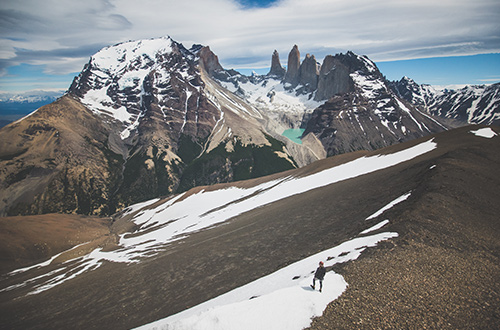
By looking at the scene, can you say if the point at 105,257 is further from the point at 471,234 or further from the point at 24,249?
the point at 471,234

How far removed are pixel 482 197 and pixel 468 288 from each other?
1869 cm

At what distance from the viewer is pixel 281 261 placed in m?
29.2

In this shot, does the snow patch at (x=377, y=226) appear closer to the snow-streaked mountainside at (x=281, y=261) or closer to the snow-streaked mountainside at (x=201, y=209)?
the snow-streaked mountainside at (x=281, y=261)

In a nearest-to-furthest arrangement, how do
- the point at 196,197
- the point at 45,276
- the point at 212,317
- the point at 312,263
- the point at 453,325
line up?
the point at 453,325 → the point at 212,317 → the point at 312,263 → the point at 45,276 → the point at 196,197

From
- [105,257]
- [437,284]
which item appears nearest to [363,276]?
[437,284]

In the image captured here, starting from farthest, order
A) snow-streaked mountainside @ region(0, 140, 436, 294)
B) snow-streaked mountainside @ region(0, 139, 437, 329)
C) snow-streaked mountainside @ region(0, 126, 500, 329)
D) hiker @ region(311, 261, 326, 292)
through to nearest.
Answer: snow-streaked mountainside @ region(0, 140, 436, 294) < snow-streaked mountainside @ region(0, 126, 500, 329) < hiker @ region(311, 261, 326, 292) < snow-streaked mountainside @ region(0, 139, 437, 329)

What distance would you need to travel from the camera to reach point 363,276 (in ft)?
57.8

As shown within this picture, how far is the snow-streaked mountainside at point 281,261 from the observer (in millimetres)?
16844

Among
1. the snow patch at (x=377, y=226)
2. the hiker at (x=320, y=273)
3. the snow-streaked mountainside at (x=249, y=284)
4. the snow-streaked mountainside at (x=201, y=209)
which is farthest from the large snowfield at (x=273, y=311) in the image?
the snow-streaked mountainside at (x=201, y=209)

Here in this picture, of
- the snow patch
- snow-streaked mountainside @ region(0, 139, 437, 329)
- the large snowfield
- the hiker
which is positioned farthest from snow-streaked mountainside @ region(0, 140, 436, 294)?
the hiker

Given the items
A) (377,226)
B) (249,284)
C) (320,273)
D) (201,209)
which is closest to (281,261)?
(249,284)

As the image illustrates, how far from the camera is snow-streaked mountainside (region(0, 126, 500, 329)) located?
16844 millimetres

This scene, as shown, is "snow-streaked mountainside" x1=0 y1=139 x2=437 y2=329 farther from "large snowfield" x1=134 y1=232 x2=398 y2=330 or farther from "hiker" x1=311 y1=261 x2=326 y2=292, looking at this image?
"hiker" x1=311 y1=261 x2=326 y2=292

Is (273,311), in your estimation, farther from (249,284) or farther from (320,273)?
(249,284)
